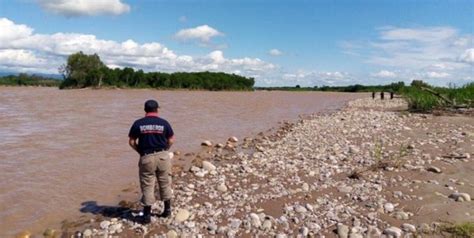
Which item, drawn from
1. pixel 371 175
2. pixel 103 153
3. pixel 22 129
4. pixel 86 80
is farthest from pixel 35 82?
pixel 371 175

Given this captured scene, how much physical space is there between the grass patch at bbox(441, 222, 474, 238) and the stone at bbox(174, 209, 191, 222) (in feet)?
13.9

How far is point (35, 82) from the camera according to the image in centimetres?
13100

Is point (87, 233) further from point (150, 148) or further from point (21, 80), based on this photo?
point (21, 80)

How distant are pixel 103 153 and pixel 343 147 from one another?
8.64 metres

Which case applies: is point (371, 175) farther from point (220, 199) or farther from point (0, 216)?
point (0, 216)

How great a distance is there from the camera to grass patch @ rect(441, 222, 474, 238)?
5.61m

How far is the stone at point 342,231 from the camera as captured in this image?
616cm

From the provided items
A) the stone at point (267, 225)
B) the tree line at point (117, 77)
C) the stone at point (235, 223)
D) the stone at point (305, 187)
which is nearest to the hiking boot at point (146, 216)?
the stone at point (235, 223)

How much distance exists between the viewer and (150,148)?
663 centimetres

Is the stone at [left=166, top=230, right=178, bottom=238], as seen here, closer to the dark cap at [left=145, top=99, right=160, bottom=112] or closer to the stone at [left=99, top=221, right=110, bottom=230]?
the stone at [left=99, top=221, right=110, bottom=230]

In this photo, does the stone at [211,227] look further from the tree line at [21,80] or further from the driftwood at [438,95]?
the tree line at [21,80]

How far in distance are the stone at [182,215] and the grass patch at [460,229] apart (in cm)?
424

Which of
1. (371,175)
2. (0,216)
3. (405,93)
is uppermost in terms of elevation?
(405,93)

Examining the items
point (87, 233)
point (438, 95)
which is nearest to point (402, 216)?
point (87, 233)
